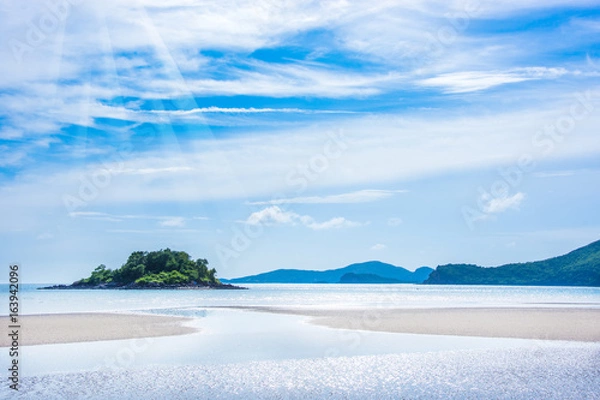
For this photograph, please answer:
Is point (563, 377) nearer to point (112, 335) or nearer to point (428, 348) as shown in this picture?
point (428, 348)

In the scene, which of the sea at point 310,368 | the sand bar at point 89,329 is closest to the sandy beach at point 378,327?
the sand bar at point 89,329

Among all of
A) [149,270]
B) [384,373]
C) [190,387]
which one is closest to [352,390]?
[384,373]

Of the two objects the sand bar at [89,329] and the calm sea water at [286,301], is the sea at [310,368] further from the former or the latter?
the calm sea water at [286,301]

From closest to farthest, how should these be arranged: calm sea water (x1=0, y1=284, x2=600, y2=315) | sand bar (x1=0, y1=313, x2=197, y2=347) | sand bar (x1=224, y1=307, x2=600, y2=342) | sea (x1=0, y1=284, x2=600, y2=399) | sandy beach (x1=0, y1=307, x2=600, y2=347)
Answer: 1. sea (x1=0, y1=284, x2=600, y2=399)
2. sand bar (x1=0, y1=313, x2=197, y2=347)
3. sandy beach (x1=0, y1=307, x2=600, y2=347)
4. sand bar (x1=224, y1=307, x2=600, y2=342)
5. calm sea water (x1=0, y1=284, x2=600, y2=315)

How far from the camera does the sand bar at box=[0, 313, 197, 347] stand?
3438 cm

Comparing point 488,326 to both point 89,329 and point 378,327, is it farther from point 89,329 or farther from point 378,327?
point 89,329

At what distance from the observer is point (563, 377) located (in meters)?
21.6

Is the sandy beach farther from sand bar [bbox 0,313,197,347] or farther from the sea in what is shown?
the sea

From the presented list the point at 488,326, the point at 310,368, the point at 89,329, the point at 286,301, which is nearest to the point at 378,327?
the point at 488,326

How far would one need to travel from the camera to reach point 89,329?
4034 cm

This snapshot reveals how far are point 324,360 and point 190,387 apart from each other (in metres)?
7.60

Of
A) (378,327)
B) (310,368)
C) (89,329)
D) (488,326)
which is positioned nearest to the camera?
(310,368)

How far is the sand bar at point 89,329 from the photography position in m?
34.4

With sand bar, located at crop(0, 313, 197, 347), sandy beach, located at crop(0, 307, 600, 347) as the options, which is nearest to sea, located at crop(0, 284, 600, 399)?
sand bar, located at crop(0, 313, 197, 347)
